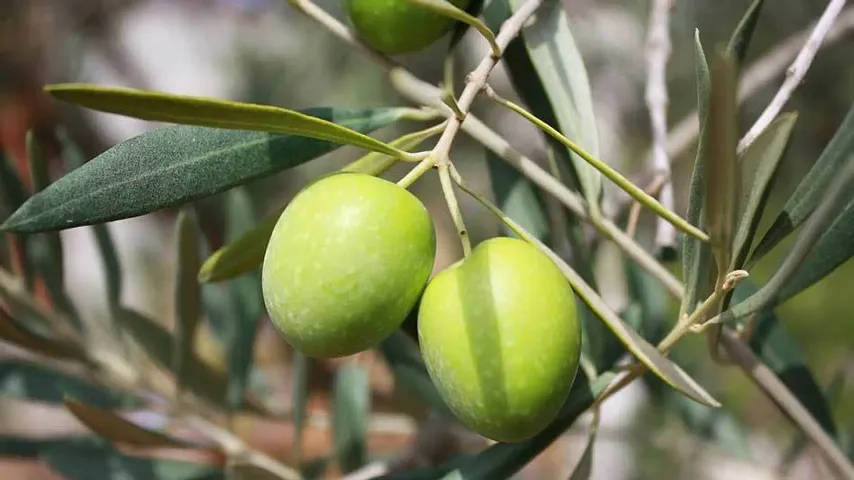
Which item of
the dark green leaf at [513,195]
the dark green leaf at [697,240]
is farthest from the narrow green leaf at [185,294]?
the dark green leaf at [697,240]

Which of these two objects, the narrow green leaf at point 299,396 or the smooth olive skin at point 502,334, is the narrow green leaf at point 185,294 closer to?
the narrow green leaf at point 299,396

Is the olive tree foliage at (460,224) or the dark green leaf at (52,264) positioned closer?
the olive tree foliage at (460,224)

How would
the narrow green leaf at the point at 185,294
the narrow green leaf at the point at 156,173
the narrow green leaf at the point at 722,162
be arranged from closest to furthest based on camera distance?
the narrow green leaf at the point at 722,162
the narrow green leaf at the point at 156,173
the narrow green leaf at the point at 185,294

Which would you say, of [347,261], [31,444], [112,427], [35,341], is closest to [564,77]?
[347,261]

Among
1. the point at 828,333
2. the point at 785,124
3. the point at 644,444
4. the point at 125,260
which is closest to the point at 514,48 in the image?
the point at 785,124

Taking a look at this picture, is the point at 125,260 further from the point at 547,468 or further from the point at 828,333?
the point at 828,333

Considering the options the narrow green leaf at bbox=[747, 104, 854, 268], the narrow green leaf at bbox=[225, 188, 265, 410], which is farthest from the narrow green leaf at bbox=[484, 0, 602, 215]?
the narrow green leaf at bbox=[225, 188, 265, 410]

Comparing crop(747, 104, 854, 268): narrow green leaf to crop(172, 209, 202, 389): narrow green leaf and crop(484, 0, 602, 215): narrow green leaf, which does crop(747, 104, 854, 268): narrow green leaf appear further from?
crop(172, 209, 202, 389): narrow green leaf
